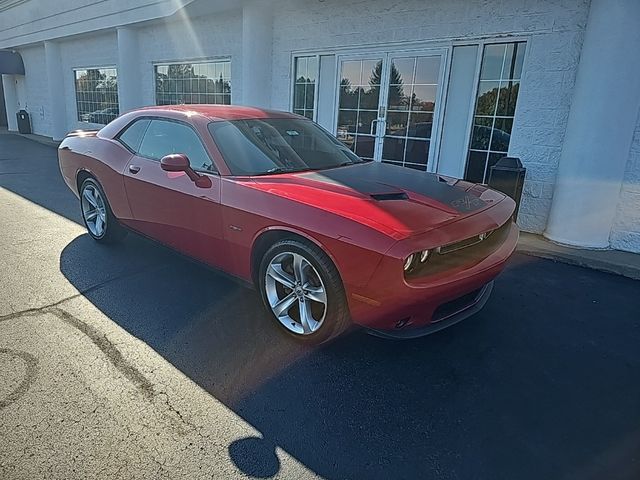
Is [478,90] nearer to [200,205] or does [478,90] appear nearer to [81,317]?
[200,205]

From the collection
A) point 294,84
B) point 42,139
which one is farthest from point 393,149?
point 42,139

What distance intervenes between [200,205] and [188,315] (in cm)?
86

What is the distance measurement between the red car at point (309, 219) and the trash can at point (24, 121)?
17879mm

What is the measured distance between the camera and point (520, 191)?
5.61 meters

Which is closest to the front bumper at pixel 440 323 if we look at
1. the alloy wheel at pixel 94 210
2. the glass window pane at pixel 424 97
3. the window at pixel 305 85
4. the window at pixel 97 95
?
the alloy wheel at pixel 94 210

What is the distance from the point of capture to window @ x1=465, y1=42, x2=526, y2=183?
581cm

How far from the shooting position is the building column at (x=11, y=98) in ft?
65.5

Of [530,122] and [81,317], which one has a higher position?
[530,122]

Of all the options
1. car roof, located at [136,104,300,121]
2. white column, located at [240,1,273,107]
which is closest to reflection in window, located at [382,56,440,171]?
white column, located at [240,1,273,107]

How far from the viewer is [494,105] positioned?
6043mm

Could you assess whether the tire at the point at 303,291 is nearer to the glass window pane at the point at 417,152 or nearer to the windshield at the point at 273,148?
the windshield at the point at 273,148

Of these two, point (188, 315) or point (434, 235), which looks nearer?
point (434, 235)

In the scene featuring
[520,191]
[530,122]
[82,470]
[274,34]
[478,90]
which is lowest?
[82,470]

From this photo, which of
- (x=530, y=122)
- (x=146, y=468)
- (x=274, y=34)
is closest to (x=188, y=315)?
(x=146, y=468)
